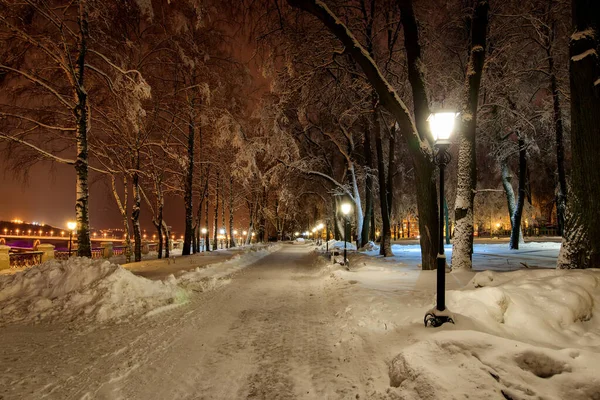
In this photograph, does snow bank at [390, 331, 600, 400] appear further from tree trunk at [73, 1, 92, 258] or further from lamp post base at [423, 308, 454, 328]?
tree trunk at [73, 1, 92, 258]

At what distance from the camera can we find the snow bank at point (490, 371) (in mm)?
3156

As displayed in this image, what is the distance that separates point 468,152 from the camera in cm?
1039

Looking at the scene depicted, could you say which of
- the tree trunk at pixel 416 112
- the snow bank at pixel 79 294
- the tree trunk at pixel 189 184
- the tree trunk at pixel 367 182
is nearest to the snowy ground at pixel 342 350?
the snow bank at pixel 79 294

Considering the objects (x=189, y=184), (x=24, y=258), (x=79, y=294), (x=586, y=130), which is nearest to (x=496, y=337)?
(x=586, y=130)

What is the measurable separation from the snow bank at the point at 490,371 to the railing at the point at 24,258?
67.9ft

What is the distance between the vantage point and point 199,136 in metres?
26.7

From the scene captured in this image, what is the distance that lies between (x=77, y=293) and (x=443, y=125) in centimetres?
861

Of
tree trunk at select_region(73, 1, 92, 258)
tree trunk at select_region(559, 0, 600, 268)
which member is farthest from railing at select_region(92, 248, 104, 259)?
tree trunk at select_region(559, 0, 600, 268)

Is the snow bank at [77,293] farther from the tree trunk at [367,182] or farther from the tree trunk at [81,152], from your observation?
the tree trunk at [367,182]

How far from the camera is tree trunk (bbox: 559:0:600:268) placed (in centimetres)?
679

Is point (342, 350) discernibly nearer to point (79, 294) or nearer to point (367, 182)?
point (79, 294)

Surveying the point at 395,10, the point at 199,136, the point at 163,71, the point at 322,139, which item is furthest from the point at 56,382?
the point at 322,139

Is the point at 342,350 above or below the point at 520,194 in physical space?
below

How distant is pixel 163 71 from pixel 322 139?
13533 mm
